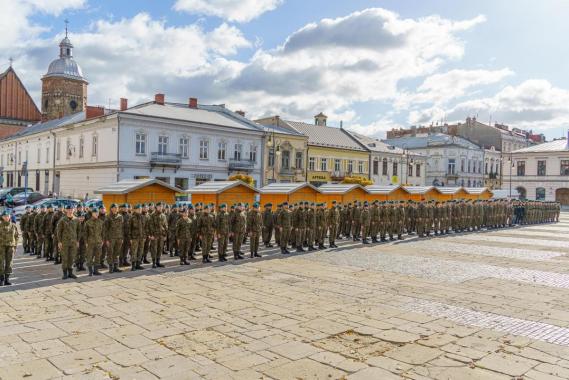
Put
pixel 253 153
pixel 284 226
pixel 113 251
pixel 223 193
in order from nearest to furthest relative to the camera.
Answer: pixel 113 251, pixel 284 226, pixel 223 193, pixel 253 153

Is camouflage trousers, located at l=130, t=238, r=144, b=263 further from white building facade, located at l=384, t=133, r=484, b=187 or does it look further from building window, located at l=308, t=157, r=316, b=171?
white building facade, located at l=384, t=133, r=484, b=187

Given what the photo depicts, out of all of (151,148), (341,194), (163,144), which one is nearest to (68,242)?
(341,194)

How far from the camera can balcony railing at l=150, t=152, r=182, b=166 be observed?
126 ft

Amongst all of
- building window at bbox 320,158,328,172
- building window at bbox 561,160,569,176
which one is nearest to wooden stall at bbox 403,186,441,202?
building window at bbox 320,158,328,172

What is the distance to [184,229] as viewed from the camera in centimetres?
1497

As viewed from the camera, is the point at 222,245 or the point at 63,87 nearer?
the point at 222,245

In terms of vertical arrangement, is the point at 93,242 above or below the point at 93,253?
above

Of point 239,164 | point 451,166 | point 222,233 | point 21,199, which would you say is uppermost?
point 451,166

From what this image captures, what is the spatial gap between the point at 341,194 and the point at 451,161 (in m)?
46.0

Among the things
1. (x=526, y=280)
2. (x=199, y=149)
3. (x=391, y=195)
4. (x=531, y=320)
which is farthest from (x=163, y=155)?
(x=531, y=320)

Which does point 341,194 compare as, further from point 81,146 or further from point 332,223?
point 81,146

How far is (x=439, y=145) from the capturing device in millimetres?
67562

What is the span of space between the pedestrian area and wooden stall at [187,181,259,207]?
6.45 metres

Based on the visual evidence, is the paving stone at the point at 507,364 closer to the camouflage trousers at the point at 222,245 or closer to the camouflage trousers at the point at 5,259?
the camouflage trousers at the point at 222,245
